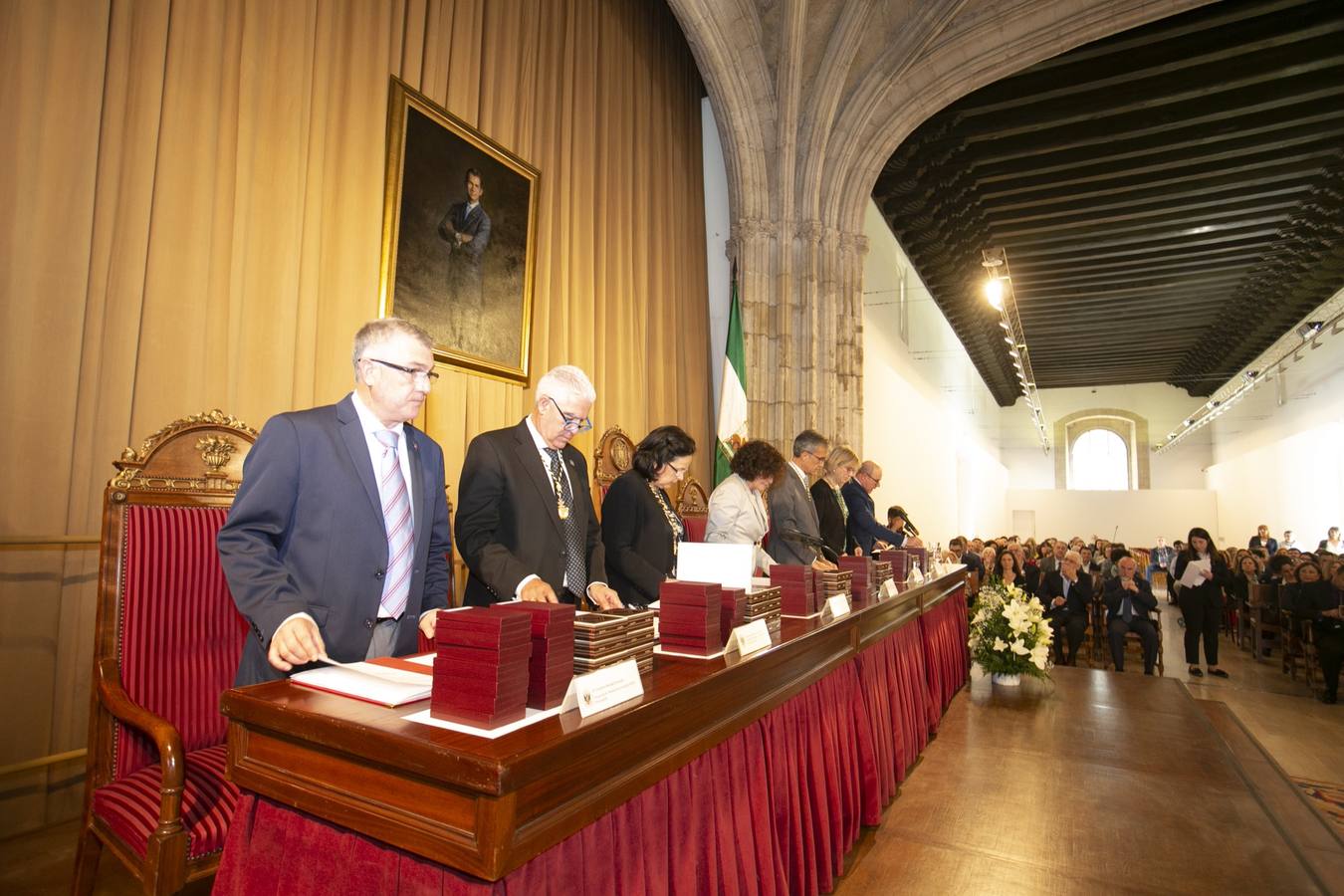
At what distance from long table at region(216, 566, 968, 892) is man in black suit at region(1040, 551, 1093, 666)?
6271 mm

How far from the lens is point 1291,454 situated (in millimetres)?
13805

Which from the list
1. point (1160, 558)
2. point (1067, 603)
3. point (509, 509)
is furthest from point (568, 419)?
point (1160, 558)

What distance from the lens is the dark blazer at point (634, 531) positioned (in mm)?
2666

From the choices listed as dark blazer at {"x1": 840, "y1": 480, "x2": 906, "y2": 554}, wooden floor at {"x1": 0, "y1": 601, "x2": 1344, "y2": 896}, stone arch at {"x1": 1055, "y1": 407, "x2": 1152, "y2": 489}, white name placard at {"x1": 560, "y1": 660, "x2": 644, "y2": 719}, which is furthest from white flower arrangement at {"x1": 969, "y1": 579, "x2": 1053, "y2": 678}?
stone arch at {"x1": 1055, "y1": 407, "x2": 1152, "y2": 489}

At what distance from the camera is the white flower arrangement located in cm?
395

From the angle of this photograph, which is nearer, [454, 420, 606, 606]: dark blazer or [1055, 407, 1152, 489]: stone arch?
[454, 420, 606, 606]: dark blazer

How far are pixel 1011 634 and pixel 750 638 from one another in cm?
304

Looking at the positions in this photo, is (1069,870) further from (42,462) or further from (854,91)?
(854,91)

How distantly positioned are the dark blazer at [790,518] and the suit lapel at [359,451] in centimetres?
210

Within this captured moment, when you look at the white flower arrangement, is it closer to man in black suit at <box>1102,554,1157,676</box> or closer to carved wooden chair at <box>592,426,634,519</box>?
carved wooden chair at <box>592,426,634,519</box>

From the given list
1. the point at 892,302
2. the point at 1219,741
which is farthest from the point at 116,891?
the point at 892,302

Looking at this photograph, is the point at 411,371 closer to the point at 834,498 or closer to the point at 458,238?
the point at 458,238

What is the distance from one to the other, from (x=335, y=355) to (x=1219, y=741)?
4257mm

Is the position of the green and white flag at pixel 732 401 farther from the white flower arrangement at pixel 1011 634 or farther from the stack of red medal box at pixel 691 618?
the stack of red medal box at pixel 691 618
